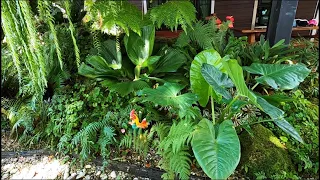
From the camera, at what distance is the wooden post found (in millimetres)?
1716

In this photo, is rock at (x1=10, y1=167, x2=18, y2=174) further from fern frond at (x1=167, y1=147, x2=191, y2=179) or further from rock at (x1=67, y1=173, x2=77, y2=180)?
fern frond at (x1=167, y1=147, x2=191, y2=179)

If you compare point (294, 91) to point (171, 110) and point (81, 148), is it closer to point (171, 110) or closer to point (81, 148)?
point (171, 110)

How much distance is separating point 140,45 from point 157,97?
0.73 metres

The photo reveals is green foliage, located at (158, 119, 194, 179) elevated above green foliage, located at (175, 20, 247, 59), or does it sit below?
below

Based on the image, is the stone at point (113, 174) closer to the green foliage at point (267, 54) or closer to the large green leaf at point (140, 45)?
the large green leaf at point (140, 45)

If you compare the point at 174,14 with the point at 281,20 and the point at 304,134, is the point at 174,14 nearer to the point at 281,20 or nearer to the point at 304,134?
the point at 281,20

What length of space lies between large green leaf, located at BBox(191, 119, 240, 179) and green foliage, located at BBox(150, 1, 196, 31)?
0.68m

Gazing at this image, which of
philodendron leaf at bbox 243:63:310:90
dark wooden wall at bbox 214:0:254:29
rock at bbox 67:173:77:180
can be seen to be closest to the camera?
philodendron leaf at bbox 243:63:310:90

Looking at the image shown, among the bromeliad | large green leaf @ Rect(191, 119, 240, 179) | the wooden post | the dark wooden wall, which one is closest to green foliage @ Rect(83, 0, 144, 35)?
the bromeliad

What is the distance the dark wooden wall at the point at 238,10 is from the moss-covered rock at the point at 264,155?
339 centimetres

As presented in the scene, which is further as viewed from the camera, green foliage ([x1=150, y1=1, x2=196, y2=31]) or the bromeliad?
the bromeliad

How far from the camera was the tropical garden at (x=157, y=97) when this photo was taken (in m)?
1.08

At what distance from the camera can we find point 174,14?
4.42ft

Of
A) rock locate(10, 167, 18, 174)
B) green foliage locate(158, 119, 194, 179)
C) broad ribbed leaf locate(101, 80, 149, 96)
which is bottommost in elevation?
rock locate(10, 167, 18, 174)
